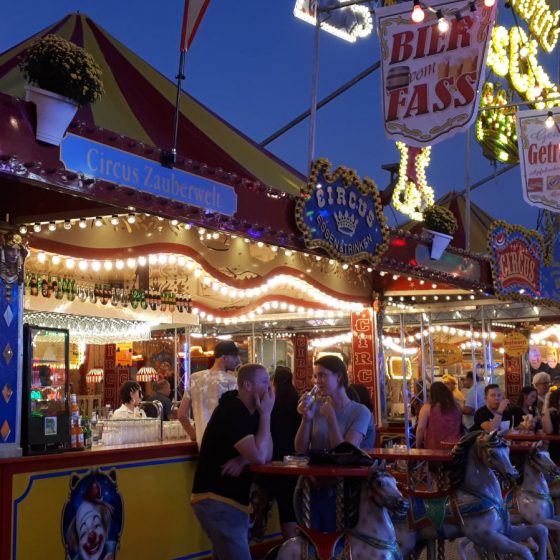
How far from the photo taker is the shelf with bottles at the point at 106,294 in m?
9.87

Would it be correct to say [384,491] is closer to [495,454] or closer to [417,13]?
[495,454]

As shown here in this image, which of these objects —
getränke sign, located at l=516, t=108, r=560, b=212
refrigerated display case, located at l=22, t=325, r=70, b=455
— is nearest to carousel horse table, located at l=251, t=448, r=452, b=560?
refrigerated display case, located at l=22, t=325, r=70, b=455

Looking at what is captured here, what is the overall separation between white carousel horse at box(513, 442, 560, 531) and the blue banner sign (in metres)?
3.32

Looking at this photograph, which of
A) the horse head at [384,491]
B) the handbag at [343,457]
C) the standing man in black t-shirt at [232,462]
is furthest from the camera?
the standing man in black t-shirt at [232,462]

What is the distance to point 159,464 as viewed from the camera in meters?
7.11

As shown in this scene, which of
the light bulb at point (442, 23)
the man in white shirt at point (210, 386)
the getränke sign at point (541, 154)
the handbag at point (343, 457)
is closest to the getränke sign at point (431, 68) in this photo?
the light bulb at point (442, 23)

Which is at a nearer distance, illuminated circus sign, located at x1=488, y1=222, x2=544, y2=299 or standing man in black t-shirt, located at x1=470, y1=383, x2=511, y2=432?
standing man in black t-shirt, located at x1=470, y1=383, x2=511, y2=432

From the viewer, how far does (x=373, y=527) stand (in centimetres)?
501

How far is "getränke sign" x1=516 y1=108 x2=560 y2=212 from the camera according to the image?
12.0m

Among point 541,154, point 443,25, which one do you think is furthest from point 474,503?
point 541,154

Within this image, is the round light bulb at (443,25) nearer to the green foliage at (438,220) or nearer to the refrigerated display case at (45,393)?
the green foliage at (438,220)

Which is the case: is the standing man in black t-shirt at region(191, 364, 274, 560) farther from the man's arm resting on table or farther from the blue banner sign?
the blue banner sign

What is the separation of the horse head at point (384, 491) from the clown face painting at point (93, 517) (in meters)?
2.39

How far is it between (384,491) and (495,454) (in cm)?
156
